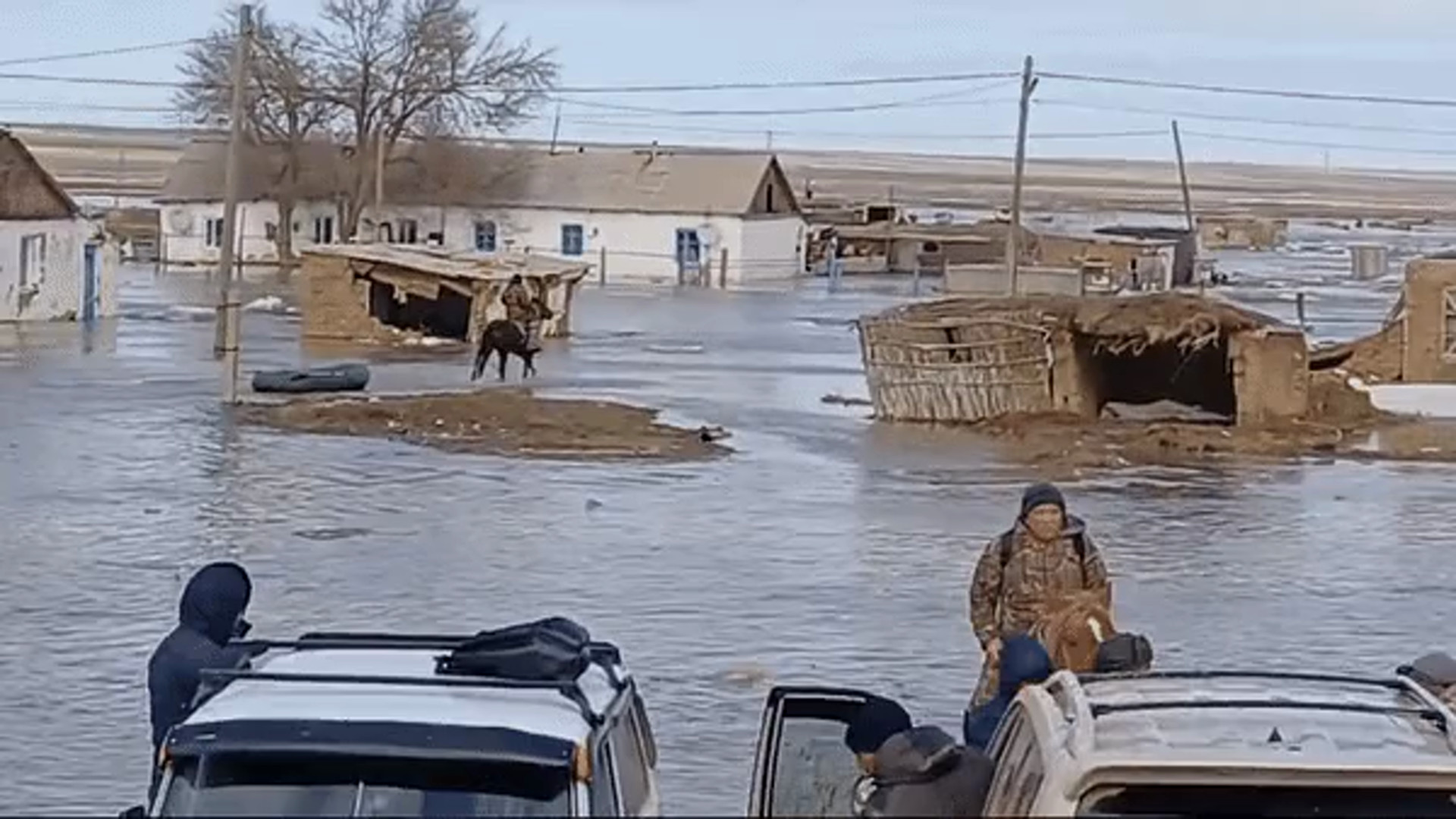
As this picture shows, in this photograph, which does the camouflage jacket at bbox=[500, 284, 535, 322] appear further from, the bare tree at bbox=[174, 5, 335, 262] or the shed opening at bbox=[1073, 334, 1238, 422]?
the bare tree at bbox=[174, 5, 335, 262]

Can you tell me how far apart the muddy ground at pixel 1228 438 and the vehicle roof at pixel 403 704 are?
22.3 metres

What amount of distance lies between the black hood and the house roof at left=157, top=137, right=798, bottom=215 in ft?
265

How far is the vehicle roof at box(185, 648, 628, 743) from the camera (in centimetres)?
650

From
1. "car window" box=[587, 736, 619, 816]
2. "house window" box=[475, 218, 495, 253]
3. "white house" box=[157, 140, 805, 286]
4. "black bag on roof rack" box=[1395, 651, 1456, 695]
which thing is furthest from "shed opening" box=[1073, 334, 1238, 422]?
"house window" box=[475, 218, 495, 253]

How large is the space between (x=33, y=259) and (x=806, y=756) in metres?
48.8

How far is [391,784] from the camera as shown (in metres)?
6.33

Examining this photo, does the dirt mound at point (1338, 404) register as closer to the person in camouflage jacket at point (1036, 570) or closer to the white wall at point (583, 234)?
the person in camouflage jacket at point (1036, 570)

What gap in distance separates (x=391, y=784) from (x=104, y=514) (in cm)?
1747

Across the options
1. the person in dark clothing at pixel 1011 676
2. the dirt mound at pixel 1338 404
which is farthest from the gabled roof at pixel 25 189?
the person in dark clothing at pixel 1011 676

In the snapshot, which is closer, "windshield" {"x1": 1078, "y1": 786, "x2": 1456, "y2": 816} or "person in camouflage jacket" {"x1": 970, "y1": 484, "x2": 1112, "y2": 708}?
"windshield" {"x1": 1078, "y1": 786, "x2": 1456, "y2": 816}

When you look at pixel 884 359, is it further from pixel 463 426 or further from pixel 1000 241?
pixel 1000 241

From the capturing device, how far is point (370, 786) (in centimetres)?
632

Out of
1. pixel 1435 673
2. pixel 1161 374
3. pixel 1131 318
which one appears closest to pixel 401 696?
pixel 1435 673

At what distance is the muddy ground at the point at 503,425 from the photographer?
3000 cm
